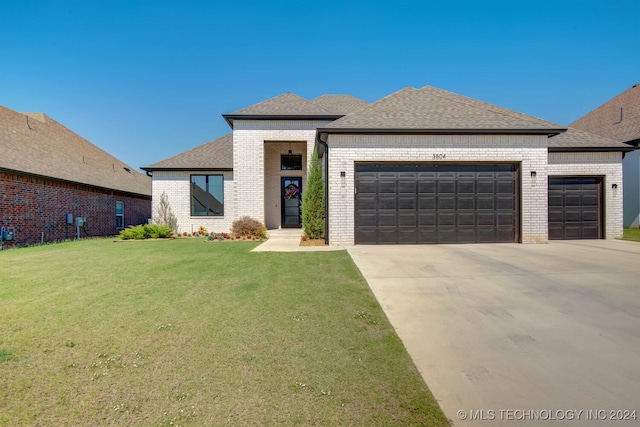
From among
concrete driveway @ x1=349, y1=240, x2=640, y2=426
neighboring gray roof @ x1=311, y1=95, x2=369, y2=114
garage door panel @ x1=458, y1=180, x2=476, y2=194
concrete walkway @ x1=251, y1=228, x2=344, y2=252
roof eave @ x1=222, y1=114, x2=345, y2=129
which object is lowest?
concrete driveway @ x1=349, y1=240, x2=640, y2=426

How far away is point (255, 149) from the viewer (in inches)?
556

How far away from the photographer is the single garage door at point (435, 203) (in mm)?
10203

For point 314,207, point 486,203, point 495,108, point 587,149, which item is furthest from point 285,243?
point 587,149

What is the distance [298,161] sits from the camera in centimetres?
1558

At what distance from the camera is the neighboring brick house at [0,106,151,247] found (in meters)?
11.5

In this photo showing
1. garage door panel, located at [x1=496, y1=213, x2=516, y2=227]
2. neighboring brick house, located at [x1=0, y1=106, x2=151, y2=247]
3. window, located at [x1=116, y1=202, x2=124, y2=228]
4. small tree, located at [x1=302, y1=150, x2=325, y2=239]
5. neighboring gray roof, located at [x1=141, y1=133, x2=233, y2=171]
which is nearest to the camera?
garage door panel, located at [x1=496, y1=213, x2=516, y2=227]

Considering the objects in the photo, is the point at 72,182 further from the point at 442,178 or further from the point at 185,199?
the point at 442,178

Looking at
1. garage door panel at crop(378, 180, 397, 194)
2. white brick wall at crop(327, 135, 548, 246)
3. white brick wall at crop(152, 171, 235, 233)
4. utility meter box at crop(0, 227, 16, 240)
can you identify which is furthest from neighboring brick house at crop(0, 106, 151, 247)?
garage door panel at crop(378, 180, 397, 194)

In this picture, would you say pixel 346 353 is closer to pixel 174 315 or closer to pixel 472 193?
pixel 174 315

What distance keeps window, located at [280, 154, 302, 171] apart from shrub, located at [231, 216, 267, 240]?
365cm

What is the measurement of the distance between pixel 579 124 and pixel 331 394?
26.2 m

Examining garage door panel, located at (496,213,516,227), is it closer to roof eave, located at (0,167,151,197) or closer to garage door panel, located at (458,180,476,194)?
garage door panel, located at (458,180,476,194)

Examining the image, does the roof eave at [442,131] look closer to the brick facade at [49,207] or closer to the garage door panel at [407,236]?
the garage door panel at [407,236]

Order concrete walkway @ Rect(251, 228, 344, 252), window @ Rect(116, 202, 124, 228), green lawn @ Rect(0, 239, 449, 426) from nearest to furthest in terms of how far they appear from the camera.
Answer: green lawn @ Rect(0, 239, 449, 426) < concrete walkway @ Rect(251, 228, 344, 252) < window @ Rect(116, 202, 124, 228)
